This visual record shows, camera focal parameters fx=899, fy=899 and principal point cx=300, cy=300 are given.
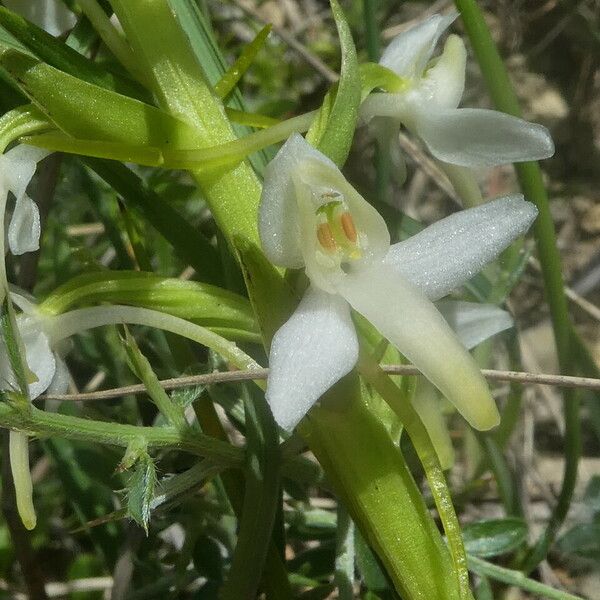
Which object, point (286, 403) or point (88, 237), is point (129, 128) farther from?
point (88, 237)

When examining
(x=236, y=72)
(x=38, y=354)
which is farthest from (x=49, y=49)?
(x=38, y=354)

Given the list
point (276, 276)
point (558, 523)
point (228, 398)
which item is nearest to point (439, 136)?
point (276, 276)

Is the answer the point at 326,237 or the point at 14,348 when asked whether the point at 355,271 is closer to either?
the point at 326,237

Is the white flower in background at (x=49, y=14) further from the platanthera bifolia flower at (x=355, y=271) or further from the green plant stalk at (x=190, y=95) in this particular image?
the platanthera bifolia flower at (x=355, y=271)

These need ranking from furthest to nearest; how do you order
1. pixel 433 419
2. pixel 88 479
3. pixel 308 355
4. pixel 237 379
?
1. pixel 88 479
2. pixel 433 419
3. pixel 237 379
4. pixel 308 355

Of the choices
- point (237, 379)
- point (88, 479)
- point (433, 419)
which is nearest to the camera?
point (237, 379)
